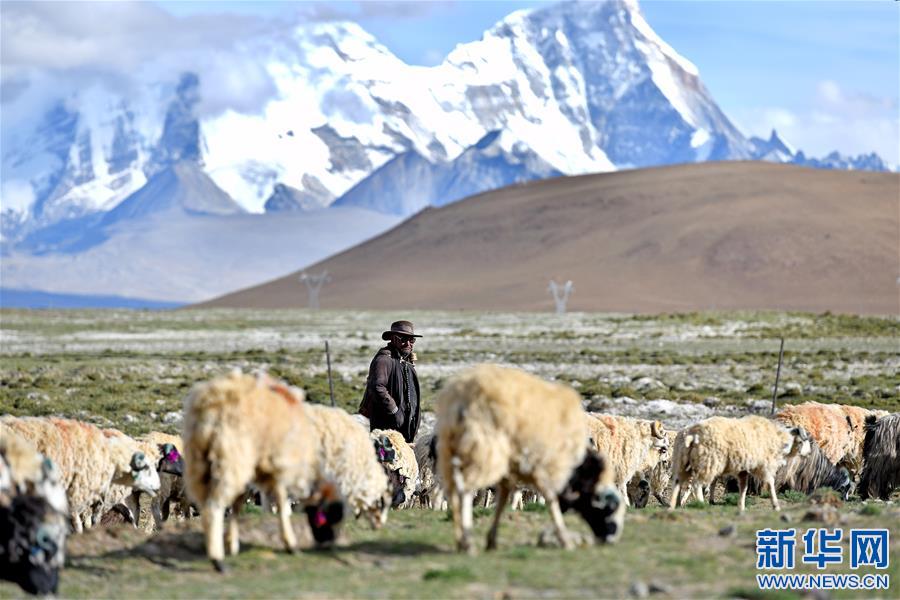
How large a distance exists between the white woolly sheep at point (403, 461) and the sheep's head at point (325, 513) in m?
3.58

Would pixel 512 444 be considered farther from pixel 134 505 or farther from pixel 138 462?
pixel 134 505

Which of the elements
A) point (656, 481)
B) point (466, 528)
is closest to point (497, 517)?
point (466, 528)

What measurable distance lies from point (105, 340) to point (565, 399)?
55866mm

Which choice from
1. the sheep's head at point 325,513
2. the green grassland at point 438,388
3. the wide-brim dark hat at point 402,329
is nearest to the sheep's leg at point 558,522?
→ the green grassland at point 438,388

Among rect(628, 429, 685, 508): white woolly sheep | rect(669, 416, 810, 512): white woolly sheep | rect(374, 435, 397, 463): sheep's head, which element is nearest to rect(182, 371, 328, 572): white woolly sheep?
rect(374, 435, 397, 463): sheep's head

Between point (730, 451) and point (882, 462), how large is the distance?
361 centimetres

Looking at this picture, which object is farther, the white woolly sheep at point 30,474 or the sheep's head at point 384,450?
the sheep's head at point 384,450

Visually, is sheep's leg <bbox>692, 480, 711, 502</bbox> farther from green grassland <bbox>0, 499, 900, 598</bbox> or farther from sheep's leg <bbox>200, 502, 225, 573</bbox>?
sheep's leg <bbox>200, 502, 225, 573</bbox>

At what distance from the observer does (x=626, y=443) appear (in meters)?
16.3

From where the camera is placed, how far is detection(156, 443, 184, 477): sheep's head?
Answer: 14.2m

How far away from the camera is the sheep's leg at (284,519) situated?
33.5ft

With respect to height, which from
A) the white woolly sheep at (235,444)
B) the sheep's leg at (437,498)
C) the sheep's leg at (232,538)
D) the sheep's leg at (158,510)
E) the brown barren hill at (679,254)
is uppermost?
the brown barren hill at (679,254)

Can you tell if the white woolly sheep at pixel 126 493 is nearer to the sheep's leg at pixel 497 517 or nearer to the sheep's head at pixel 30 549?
the sheep's head at pixel 30 549

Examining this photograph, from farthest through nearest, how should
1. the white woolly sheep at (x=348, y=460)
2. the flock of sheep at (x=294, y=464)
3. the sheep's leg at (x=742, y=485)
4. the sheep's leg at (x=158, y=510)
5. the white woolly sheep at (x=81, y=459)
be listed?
the sheep's leg at (x=158, y=510), the sheep's leg at (x=742, y=485), the white woolly sheep at (x=81, y=459), the white woolly sheep at (x=348, y=460), the flock of sheep at (x=294, y=464)
